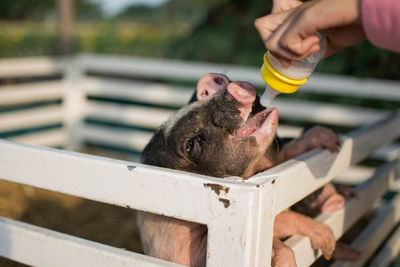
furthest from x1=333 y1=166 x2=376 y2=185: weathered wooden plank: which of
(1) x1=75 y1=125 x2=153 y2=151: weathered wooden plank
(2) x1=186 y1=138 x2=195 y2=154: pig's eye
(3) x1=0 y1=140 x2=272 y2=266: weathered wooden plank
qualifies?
(3) x1=0 y1=140 x2=272 y2=266: weathered wooden plank

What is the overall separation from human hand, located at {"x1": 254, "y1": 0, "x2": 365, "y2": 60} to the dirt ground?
2.42m

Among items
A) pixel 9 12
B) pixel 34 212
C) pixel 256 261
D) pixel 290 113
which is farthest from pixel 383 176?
pixel 9 12

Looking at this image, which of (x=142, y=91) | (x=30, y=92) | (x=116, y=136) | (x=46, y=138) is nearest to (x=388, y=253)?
(x=142, y=91)

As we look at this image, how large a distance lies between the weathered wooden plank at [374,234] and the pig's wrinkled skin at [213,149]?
456 millimetres

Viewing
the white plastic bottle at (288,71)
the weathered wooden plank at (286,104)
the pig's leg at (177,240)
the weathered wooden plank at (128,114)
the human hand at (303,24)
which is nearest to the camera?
the human hand at (303,24)

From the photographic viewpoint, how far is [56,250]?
4.98 feet

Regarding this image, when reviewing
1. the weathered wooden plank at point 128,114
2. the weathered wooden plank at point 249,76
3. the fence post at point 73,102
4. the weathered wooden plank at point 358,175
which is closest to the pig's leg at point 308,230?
the weathered wooden plank at point 249,76

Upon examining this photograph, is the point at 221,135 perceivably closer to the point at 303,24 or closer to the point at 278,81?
the point at 278,81

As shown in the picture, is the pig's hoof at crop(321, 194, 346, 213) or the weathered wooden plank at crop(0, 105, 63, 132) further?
the weathered wooden plank at crop(0, 105, 63, 132)

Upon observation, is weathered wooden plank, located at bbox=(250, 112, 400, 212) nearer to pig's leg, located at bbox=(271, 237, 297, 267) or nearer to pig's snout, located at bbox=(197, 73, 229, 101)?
pig's leg, located at bbox=(271, 237, 297, 267)

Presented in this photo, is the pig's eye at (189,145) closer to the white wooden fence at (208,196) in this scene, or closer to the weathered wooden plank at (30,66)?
the white wooden fence at (208,196)

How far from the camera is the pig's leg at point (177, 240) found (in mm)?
A: 1529

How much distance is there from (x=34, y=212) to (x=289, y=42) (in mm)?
3331

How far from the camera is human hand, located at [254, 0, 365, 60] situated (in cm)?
109
